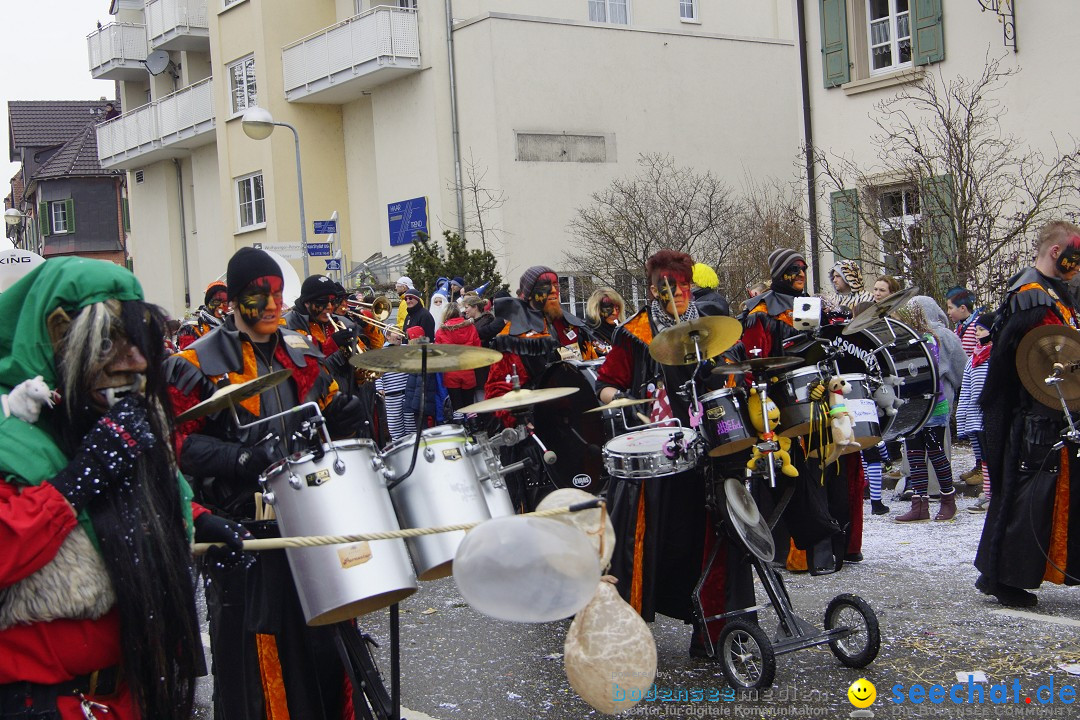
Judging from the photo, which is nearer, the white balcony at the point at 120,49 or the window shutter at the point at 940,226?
the window shutter at the point at 940,226

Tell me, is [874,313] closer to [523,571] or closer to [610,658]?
[610,658]

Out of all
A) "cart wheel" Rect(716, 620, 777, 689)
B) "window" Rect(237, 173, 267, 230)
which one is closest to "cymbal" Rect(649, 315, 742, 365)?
"cart wheel" Rect(716, 620, 777, 689)

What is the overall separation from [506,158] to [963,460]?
1250 cm

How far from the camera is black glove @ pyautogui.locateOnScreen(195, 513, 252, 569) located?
306 cm

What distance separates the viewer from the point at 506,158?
21.7 meters

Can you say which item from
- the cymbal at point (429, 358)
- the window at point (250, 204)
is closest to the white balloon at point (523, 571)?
the cymbal at point (429, 358)

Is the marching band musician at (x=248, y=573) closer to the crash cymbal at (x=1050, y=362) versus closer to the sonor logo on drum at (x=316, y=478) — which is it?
the sonor logo on drum at (x=316, y=478)

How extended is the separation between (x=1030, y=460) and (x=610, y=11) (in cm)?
1904

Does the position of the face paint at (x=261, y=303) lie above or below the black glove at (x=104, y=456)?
above

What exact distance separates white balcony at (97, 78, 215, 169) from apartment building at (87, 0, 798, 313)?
0.15 metres

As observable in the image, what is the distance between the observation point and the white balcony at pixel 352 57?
22.2m

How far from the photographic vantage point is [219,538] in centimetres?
306

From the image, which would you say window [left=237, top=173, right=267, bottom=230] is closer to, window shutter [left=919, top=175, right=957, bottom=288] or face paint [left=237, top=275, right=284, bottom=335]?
window shutter [left=919, top=175, right=957, bottom=288]

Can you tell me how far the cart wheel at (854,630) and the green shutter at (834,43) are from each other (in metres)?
13.4
